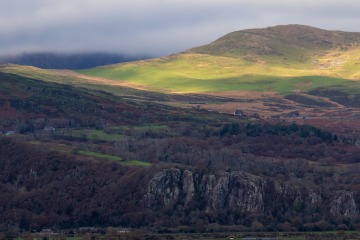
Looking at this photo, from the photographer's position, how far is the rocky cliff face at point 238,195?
89.1 metres

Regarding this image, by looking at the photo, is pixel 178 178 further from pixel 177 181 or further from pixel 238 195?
pixel 238 195

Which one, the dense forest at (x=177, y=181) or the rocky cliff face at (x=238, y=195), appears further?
the rocky cliff face at (x=238, y=195)

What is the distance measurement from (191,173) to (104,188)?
7618mm

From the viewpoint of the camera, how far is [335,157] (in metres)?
118

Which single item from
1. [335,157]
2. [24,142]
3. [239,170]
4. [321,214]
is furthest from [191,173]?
[335,157]

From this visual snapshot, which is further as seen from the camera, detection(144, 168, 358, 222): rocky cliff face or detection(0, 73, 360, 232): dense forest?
detection(144, 168, 358, 222): rocky cliff face

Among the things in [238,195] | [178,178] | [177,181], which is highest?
[178,178]

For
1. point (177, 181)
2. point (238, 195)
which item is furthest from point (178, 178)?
point (238, 195)

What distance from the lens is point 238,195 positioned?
9044cm

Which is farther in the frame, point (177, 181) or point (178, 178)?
point (178, 178)

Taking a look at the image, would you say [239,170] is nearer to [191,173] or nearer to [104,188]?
[191,173]

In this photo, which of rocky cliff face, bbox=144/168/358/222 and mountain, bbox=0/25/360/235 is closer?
mountain, bbox=0/25/360/235

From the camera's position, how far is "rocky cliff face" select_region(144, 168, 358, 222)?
89062 mm

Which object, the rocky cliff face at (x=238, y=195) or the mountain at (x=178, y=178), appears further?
the rocky cliff face at (x=238, y=195)
